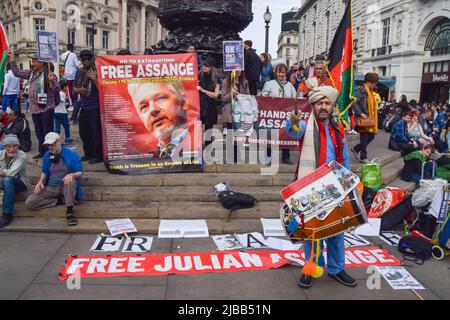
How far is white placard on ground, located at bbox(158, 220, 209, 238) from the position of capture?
5.29m

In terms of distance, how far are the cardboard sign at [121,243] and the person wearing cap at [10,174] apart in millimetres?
1331

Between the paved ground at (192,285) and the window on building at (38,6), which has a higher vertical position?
the window on building at (38,6)

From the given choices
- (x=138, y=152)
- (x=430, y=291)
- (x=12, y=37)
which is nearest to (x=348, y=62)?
(x=430, y=291)

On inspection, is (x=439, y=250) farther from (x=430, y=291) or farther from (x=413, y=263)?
(x=430, y=291)

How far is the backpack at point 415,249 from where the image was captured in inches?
189

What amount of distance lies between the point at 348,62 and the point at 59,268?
4312 millimetres

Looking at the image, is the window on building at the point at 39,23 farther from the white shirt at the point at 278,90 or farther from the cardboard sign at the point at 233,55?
the white shirt at the point at 278,90

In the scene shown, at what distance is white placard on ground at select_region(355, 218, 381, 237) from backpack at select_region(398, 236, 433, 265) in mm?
621

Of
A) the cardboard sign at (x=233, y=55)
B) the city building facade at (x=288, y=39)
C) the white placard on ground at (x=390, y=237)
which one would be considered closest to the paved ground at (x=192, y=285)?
the white placard on ground at (x=390, y=237)

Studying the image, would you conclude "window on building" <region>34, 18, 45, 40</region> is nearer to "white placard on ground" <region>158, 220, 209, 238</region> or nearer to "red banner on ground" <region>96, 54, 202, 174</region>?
"red banner on ground" <region>96, 54, 202, 174</region>

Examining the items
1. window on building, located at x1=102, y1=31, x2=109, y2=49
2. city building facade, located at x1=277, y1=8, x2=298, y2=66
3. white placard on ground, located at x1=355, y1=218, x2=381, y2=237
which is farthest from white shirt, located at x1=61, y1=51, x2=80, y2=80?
city building facade, located at x1=277, y1=8, x2=298, y2=66

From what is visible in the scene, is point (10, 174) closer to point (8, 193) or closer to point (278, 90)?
point (8, 193)

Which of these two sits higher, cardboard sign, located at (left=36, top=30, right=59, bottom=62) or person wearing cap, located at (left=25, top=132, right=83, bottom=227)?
cardboard sign, located at (left=36, top=30, right=59, bottom=62)

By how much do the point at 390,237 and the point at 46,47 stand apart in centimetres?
617
